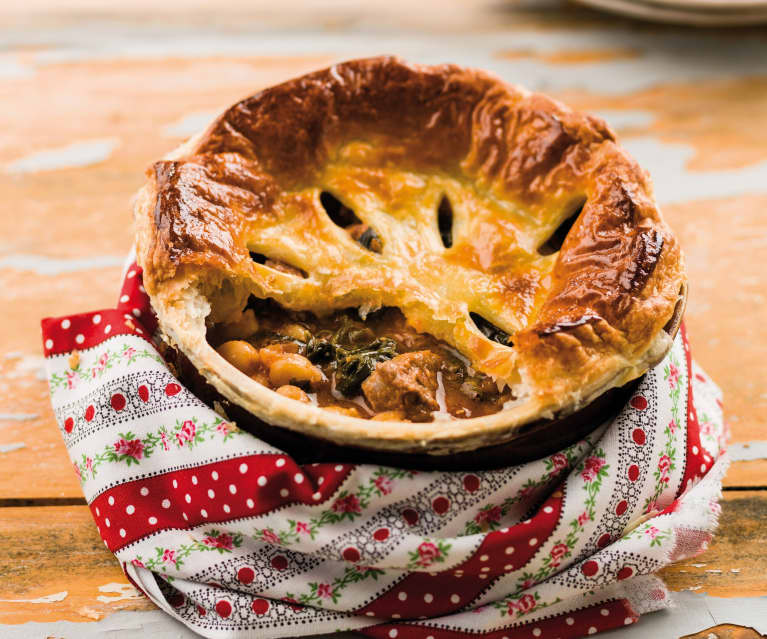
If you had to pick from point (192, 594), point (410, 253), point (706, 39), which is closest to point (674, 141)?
point (706, 39)

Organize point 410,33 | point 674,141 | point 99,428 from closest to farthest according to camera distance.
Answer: point 99,428, point 674,141, point 410,33

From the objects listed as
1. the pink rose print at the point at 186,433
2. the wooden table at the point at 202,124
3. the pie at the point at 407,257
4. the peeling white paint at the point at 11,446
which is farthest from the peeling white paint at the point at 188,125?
the pink rose print at the point at 186,433

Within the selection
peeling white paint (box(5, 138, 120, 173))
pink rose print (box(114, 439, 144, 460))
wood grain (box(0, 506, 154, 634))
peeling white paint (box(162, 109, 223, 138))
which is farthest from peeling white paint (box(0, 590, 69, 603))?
peeling white paint (box(162, 109, 223, 138))

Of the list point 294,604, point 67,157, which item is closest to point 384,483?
point 294,604

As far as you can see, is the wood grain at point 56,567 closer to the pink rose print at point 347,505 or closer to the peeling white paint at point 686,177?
the pink rose print at point 347,505

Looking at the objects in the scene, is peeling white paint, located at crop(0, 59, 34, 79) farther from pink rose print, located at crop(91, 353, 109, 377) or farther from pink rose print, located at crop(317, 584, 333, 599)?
pink rose print, located at crop(317, 584, 333, 599)

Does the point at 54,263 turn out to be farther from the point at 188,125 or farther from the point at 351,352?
the point at 351,352

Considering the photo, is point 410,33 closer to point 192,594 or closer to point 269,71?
point 269,71
